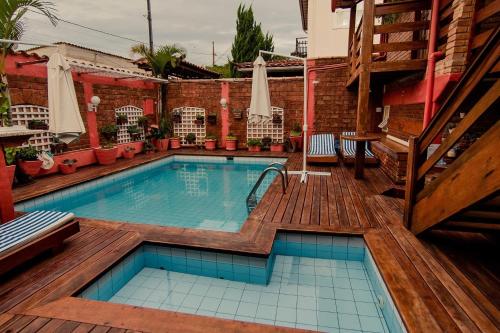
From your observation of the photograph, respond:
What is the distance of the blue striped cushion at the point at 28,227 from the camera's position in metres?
2.94

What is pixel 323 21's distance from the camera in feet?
44.8

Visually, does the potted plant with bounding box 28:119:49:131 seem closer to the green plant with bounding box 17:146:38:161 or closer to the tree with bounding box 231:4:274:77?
the green plant with bounding box 17:146:38:161

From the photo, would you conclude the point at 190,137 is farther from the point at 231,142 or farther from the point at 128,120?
the point at 128,120

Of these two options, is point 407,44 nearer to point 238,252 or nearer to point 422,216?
point 422,216

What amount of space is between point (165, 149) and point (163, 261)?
30.0 ft

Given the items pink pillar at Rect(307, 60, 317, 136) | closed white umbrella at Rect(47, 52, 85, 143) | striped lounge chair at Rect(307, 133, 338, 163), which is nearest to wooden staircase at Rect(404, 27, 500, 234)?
striped lounge chair at Rect(307, 133, 338, 163)

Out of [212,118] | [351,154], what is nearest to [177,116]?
[212,118]

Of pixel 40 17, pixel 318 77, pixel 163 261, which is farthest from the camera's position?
pixel 318 77

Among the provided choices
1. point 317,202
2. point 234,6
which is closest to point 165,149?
point 317,202

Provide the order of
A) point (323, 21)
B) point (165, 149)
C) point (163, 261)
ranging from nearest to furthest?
point (163, 261) → point (165, 149) → point (323, 21)

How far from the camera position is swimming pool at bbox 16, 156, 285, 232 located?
543 cm

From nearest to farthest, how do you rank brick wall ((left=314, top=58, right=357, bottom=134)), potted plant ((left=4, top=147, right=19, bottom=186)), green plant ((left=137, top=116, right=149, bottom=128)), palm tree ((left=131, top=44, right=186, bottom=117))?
potted plant ((left=4, top=147, right=19, bottom=186)) → brick wall ((left=314, top=58, right=357, bottom=134)) → green plant ((left=137, top=116, right=149, bottom=128)) → palm tree ((left=131, top=44, right=186, bottom=117))

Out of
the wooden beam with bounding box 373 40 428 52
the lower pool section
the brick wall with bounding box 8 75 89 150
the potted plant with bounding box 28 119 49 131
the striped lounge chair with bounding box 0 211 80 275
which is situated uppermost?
the wooden beam with bounding box 373 40 428 52

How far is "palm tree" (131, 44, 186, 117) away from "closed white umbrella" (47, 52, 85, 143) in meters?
7.37
